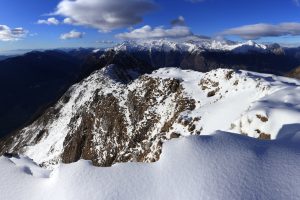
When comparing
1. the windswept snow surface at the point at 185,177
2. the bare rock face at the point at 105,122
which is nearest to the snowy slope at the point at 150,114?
the bare rock face at the point at 105,122

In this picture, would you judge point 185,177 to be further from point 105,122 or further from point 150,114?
point 105,122

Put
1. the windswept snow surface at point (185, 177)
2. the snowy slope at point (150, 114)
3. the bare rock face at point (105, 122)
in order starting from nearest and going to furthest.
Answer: the windswept snow surface at point (185, 177), the snowy slope at point (150, 114), the bare rock face at point (105, 122)

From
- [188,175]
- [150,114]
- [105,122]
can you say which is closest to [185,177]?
[188,175]

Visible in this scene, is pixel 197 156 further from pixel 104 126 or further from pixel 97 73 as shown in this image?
pixel 97 73

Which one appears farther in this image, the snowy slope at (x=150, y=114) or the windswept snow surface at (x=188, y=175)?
the snowy slope at (x=150, y=114)

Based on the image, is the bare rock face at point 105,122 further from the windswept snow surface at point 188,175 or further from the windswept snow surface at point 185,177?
the windswept snow surface at point 185,177

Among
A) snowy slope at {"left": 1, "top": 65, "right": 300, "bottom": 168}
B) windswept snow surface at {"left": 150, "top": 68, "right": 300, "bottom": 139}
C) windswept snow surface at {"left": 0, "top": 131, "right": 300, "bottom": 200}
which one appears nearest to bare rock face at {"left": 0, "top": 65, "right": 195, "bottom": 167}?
snowy slope at {"left": 1, "top": 65, "right": 300, "bottom": 168}

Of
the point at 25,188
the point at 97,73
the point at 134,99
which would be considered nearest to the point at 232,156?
the point at 25,188
